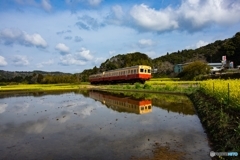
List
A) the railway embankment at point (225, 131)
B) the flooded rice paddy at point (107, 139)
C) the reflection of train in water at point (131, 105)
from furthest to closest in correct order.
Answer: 1. the reflection of train in water at point (131, 105)
2. the flooded rice paddy at point (107, 139)
3. the railway embankment at point (225, 131)

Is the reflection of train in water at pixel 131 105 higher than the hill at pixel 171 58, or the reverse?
the hill at pixel 171 58

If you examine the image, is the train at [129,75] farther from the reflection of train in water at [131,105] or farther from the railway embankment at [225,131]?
the railway embankment at [225,131]

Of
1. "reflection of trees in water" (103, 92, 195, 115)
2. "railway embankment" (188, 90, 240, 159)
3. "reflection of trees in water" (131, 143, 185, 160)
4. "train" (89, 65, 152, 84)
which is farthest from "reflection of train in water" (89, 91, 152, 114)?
"train" (89, 65, 152, 84)

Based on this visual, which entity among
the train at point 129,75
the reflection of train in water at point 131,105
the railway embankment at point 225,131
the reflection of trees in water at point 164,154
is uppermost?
the train at point 129,75

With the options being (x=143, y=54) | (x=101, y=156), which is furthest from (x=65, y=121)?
(x=143, y=54)

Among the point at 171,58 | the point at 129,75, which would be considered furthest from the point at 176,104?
the point at 171,58

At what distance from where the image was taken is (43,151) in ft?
23.1

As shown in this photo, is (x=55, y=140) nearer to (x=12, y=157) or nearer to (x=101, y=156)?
(x=12, y=157)

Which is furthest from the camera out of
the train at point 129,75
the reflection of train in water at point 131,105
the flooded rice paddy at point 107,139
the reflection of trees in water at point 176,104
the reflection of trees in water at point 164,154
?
the train at point 129,75

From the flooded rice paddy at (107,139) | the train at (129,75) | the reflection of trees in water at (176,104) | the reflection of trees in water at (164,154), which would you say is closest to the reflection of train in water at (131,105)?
the reflection of trees in water at (176,104)

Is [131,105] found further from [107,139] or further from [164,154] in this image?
[164,154]

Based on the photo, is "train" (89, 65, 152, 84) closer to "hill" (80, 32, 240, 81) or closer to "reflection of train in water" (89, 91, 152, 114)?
"reflection of train in water" (89, 91, 152, 114)

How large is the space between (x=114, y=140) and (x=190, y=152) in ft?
8.28

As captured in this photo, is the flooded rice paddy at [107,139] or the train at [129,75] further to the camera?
the train at [129,75]
